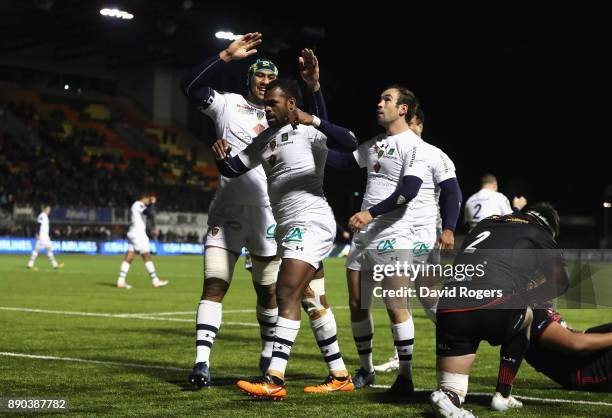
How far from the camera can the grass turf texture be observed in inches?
264

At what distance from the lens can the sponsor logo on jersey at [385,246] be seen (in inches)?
308

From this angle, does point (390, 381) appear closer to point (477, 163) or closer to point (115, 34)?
point (477, 163)

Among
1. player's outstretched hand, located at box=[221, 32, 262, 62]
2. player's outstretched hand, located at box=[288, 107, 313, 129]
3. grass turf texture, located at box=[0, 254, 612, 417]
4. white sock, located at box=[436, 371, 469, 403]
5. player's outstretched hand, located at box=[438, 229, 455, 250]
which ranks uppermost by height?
player's outstretched hand, located at box=[221, 32, 262, 62]

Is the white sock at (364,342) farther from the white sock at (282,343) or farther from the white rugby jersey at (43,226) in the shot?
the white rugby jersey at (43,226)

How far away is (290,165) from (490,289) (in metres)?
1.92

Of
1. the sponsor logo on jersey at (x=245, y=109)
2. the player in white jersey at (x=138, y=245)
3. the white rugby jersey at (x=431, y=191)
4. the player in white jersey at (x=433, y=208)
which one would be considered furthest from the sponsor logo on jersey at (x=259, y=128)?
the player in white jersey at (x=138, y=245)

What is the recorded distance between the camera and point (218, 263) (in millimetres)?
7785

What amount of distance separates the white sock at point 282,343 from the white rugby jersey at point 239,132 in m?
1.27

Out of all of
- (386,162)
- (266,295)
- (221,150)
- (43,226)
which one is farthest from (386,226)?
(43,226)

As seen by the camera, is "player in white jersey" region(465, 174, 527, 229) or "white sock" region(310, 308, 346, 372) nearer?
"white sock" region(310, 308, 346, 372)

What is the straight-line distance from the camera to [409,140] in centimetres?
779

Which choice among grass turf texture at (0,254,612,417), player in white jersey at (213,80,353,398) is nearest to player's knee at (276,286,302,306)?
player in white jersey at (213,80,353,398)

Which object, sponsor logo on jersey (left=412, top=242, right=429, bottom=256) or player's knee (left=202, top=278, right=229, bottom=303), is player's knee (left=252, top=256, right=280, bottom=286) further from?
sponsor logo on jersey (left=412, top=242, right=429, bottom=256)

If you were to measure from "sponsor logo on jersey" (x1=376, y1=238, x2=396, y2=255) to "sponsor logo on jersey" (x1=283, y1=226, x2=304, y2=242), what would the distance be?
0.88m
